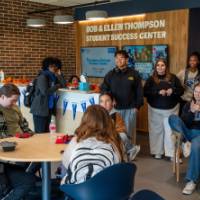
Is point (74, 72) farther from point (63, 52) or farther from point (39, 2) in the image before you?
point (39, 2)

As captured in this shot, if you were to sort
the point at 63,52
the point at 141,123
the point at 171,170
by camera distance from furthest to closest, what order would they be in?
1. the point at 63,52
2. the point at 141,123
3. the point at 171,170

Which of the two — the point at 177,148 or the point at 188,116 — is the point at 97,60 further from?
the point at 177,148

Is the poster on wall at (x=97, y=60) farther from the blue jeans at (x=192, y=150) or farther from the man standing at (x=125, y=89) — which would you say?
the blue jeans at (x=192, y=150)

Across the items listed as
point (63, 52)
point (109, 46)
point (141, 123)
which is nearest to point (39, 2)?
point (63, 52)

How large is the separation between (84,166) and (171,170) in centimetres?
262

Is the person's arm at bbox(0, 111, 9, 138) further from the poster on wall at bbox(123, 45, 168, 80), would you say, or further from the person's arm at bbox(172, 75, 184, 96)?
the poster on wall at bbox(123, 45, 168, 80)

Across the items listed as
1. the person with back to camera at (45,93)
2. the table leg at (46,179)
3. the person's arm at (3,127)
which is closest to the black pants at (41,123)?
the person with back to camera at (45,93)

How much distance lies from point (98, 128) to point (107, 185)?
1.26 feet

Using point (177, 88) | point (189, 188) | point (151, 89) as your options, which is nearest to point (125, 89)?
point (151, 89)

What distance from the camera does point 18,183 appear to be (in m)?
2.72

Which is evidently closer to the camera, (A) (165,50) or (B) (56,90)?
(B) (56,90)

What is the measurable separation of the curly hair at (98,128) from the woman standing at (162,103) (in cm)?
255

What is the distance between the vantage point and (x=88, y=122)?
7.12ft

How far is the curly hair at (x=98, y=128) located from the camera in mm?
2104
